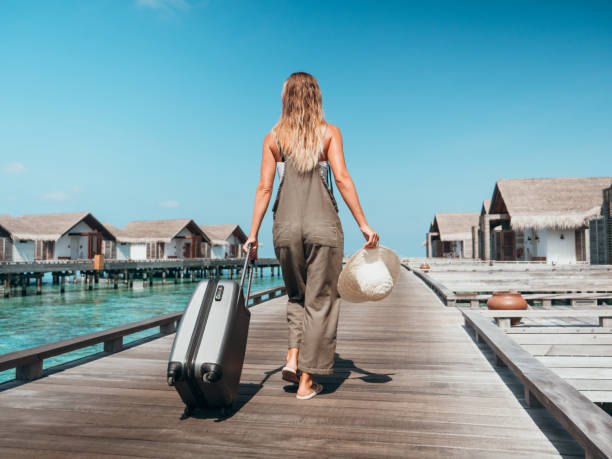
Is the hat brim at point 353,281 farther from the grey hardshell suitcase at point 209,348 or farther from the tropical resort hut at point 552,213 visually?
the tropical resort hut at point 552,213

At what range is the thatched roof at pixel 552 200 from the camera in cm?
2180

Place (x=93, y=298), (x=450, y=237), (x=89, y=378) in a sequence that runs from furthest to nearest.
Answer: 1. (x=450, y=237)
2. (x=93, y=298)
3. (x=89, y=378)

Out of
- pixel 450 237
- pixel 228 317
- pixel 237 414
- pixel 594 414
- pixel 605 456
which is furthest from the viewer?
pixel 450 237

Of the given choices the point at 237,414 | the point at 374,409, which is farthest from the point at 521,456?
the point at 237,414

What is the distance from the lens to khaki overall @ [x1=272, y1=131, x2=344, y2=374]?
2.36 meters

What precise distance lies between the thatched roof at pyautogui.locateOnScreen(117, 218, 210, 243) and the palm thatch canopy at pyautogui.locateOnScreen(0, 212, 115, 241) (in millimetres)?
3949

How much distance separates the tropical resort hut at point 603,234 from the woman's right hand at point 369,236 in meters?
19.2

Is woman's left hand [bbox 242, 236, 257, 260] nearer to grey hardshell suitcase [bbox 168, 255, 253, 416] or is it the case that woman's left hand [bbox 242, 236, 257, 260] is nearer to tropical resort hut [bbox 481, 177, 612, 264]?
grey hardshell suitcase [bbox 168, 255, 253, 416]

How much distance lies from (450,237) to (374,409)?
40.7 m

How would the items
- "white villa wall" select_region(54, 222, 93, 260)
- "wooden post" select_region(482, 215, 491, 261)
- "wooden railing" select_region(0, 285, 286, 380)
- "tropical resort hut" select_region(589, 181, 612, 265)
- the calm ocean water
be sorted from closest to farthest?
"wooden railing" select_region(0, 285, 286, 380)
the calm ocean water
"tropical resort hut" select_region(589, 181, 612, 265)
"wooden post" select_region(482, 215, 491, 261)
"white villa wall" select_region(54, 222, 93, 260)

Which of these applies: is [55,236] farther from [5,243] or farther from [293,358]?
[293,358]

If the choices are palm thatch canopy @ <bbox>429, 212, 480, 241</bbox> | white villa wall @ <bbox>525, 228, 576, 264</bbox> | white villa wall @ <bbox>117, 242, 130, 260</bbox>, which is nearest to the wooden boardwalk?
white villa wall @ <bbox>525, 228, 576, 264</bbox>

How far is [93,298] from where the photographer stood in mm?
24422

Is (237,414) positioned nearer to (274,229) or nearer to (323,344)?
(323,344)
